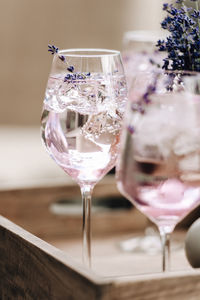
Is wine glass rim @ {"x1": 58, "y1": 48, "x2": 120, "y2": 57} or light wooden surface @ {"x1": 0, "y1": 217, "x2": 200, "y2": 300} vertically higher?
wine glass rim @ {"x1": 58, "y1": 48, "x2": 120, "y2": 57}

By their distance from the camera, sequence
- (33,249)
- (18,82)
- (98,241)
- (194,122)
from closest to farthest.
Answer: (194,122)
(33,249)
(98,241)
(18,82)

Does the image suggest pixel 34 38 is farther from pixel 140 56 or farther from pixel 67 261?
pixel 67 261

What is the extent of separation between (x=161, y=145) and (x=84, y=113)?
0.22 m

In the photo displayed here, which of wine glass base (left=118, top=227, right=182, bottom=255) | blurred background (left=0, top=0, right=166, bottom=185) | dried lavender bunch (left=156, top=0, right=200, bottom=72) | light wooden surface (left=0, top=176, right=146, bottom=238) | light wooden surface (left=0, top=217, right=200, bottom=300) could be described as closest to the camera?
light wooden surface (left=0, top=217, right=200, bottom=300)

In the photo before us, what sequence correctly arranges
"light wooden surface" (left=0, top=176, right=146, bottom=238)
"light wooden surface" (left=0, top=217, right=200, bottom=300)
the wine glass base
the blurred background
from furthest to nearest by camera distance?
the blurred background < "light wooden surface" (left=0, top=176, right=146, bottom=238) < the wine glass base < "light wooden surface" (left=0, top=217, right=200, bottom=300)

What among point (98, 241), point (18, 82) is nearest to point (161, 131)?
point (98, 241)

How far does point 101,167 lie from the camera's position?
828mm

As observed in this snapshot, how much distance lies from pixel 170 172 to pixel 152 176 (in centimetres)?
2

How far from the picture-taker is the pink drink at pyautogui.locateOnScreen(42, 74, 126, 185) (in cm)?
81

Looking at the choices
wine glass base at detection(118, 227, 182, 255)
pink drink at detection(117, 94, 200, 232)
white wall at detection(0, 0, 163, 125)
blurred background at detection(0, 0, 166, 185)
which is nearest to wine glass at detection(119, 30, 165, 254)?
wine glass base at detection(118, 227, 182, 255)

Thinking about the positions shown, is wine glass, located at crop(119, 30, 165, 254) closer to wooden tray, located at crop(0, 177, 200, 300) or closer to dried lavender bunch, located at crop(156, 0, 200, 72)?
wooden tray, located at crop(0, 177, 200, 300)

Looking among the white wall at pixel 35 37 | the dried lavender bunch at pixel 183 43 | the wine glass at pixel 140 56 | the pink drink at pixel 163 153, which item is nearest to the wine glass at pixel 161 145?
the pink drink at pixel 163 153

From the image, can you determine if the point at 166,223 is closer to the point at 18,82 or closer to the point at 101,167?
the point at 101,167

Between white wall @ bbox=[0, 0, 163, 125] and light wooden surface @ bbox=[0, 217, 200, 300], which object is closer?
light wooden surface @ bbox=[0, 217, 200, 300]
